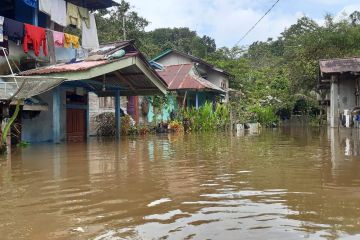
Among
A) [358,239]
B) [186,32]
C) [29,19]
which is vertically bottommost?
[358,239]

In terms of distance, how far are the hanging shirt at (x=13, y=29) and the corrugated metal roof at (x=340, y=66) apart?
16159mm

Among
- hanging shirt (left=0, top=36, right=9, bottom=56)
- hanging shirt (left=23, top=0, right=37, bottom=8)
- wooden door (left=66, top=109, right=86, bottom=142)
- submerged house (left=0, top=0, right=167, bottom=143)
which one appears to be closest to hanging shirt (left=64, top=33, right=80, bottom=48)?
submerged house (left=0, top=0, right=167, bottom=143)

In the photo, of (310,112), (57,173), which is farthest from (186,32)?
(57,173)

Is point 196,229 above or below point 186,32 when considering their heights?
below

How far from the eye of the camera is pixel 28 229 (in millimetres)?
3531

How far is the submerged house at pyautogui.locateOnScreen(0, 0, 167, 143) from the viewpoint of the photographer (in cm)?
1318

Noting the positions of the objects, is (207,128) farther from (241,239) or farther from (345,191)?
(241,239)

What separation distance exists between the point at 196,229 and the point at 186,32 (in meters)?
75.3

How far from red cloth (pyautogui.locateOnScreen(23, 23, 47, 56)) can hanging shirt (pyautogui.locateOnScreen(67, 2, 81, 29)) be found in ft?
6.99

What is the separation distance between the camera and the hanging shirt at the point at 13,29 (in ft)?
45.4

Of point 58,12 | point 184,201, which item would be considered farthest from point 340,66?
point 184,201

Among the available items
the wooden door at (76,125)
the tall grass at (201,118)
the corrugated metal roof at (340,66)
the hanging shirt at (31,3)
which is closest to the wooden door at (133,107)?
the tall grass at (201,118)

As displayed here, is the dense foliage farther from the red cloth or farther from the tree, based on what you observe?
the red cloth

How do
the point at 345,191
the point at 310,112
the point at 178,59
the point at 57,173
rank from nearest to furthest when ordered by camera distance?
the point at 345,191 → the point at 57,173 → the point at 178,59 → the point at 310,112
